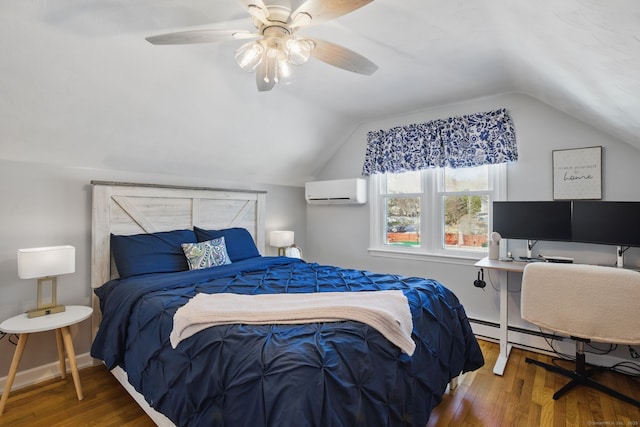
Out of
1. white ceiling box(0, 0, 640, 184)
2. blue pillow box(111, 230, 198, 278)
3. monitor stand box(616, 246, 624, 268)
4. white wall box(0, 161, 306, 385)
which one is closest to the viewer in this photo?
white ceiling box(0, 0, 640, 184)

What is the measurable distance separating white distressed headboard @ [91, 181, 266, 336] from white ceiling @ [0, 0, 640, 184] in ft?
0.82

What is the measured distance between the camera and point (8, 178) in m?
2.29

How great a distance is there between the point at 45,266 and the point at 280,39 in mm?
2143

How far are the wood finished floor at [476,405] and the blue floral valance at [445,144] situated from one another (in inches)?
77.4

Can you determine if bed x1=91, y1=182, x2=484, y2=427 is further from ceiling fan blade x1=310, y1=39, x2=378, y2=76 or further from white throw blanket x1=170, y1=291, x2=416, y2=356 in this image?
ceiling fan blade x1=310, y1=39, x2=378, y2=76

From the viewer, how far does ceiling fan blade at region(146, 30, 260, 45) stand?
1.51 m

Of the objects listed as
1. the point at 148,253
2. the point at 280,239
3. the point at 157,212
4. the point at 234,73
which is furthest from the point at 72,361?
the point at 234,73

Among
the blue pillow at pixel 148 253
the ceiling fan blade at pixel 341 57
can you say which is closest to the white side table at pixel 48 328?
the blue pillow at pixel 148 253

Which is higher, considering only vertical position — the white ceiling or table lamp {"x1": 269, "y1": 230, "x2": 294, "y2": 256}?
the white ceiling

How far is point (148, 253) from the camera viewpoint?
2.67 m

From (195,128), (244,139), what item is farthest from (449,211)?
(195,128)

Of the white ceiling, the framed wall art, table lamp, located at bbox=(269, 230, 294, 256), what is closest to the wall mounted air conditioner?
table lamp, located at bbox=(269, 230, 294, 256)

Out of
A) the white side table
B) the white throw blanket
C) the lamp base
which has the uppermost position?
the white throw blanket

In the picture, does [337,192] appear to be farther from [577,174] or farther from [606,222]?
[606,222]
